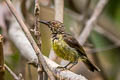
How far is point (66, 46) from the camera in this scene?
2.62 m

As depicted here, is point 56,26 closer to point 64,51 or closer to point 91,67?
point 64,51

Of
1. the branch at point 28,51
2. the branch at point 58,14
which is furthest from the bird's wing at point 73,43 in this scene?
A: the branch at point 28,51

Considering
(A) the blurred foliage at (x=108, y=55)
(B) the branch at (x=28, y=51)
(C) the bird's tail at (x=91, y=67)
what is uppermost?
(B) the branch at (x=28, y=51)

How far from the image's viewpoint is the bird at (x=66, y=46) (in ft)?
8.31

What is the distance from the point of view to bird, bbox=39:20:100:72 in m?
2.53

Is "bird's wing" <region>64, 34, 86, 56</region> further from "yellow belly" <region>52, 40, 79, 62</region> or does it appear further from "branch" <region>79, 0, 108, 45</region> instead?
"branch" <region>79, 0, 108, 45</region>

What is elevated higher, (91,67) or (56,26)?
(56,26)

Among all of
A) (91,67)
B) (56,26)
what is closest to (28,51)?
(56,26)

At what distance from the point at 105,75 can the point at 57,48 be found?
53.6 inches

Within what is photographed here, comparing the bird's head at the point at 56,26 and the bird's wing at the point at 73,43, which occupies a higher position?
the bird's head at the point at 56,26

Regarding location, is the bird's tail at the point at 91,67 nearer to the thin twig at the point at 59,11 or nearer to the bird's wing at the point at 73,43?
the bird's wing at the point at 73,43

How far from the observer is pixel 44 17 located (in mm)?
3533

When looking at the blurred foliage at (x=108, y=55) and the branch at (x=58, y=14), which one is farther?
the blurred foliage at (x=108, y=55)

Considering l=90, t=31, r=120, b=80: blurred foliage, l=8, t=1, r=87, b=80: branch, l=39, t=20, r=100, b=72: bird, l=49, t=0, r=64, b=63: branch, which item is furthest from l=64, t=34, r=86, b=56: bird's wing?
l=90, t=31, r=120, b=80: blurred foliage
